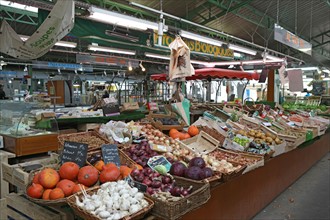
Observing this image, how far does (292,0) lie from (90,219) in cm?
1137

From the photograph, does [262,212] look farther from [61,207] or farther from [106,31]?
[106,31]

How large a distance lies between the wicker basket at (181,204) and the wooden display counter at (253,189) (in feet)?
1.40

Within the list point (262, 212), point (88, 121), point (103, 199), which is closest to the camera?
point (103, 199)

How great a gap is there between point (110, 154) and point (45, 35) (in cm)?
212

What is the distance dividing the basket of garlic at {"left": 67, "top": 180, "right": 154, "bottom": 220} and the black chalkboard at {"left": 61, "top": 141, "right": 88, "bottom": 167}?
46cm

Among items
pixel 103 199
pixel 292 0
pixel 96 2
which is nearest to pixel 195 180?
pixel 103 199

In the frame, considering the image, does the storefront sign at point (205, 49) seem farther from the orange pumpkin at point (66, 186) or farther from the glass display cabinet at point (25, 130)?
the orange pumpkin at point (66, 186)

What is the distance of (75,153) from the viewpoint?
2.52m

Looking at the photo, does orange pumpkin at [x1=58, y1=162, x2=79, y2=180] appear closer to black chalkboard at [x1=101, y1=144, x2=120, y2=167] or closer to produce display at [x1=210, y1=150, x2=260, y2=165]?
black chalkboard at [x1=101, y1=144, x2=120, y2=167]

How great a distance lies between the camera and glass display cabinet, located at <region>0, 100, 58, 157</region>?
3.43 m

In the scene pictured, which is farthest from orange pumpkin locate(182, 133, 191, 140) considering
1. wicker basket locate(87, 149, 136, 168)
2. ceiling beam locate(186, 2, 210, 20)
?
A: ceiling beam locate(186, 2, 210, 20)

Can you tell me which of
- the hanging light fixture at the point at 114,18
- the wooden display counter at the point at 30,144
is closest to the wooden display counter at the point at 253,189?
the wooden display counter at the point at 30,144

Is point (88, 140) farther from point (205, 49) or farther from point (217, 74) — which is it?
point (205, 49)

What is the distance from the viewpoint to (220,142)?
4066 millimetres
